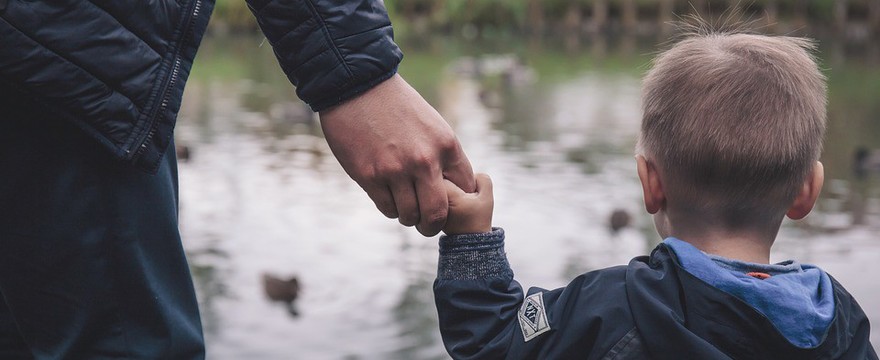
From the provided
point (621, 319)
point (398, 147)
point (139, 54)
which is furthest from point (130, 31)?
point (621, 319)

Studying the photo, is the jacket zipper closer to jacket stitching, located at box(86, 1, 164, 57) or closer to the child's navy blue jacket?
jacket stitching, located at box(86, 1, 164, 57)

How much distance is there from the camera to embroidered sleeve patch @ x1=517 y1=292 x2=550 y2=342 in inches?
61.7

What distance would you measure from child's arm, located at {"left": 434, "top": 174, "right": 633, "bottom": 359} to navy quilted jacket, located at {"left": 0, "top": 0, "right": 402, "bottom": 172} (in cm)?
28

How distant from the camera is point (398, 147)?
5.52ft

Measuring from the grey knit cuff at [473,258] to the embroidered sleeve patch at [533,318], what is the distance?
0.09 meters

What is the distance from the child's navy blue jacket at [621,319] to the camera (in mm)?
1472

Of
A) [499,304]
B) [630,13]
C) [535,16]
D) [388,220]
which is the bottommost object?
[535,16]

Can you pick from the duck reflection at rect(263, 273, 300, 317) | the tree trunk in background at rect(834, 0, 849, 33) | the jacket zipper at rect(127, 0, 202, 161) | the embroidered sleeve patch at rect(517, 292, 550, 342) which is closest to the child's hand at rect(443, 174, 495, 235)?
the embroidered sleeve patch at rect(517, 292, 550, 342)

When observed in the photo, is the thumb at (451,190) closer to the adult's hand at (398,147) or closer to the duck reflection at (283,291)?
the adult's hand at (398,147)

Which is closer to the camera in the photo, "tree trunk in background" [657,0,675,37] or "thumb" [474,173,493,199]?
"thumb" [474,173,493,199]

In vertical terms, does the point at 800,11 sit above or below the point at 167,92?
below

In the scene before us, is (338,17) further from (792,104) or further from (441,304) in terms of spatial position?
(792,104)

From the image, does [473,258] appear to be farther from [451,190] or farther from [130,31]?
[130,31]

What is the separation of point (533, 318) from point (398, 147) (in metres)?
0.33
